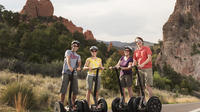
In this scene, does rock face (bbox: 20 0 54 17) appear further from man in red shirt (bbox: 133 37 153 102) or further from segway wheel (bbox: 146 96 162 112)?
segway wheel (bbox: 146 96 162 112)

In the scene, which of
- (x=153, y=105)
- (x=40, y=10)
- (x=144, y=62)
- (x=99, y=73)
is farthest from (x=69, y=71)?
(x=40, y=10)

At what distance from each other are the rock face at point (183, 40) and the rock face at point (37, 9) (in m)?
61.9

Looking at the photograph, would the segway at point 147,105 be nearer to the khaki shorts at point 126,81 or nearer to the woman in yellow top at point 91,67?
the khaki shorts at point 126,81

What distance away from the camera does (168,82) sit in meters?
62.4

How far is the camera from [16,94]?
344 inches

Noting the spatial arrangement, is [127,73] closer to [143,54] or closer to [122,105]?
[143,54]

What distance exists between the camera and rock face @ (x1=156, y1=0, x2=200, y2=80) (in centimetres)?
8450

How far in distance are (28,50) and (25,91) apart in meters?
33.8

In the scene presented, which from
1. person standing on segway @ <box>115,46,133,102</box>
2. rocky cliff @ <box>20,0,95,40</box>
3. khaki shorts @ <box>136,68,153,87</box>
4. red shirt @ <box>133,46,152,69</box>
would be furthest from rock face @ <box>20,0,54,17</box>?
khaki shorts @ <box>136,68,153,87</box>

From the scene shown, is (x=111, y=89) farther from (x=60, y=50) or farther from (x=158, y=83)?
(x=158, y=83)

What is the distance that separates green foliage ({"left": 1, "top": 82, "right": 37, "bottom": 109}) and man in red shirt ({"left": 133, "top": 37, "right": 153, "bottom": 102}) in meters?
4.26

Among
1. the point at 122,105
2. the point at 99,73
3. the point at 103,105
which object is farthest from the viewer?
the point at 99,73

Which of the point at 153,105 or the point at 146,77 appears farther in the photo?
the point at 146,77

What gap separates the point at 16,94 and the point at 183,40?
8940 centimetres
